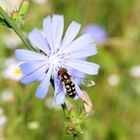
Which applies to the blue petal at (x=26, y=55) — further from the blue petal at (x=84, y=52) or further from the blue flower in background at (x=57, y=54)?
the blue petal at (x=84, y=52)

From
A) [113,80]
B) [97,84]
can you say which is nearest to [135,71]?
[113,80]

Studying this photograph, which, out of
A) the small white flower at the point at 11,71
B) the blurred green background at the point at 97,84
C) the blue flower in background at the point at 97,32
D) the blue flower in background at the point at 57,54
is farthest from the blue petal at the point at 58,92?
the blue flower in background at the point at 97,32

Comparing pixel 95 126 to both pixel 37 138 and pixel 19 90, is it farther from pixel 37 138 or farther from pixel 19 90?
pixel 19 90

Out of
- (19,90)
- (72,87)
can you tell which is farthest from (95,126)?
(72,87)

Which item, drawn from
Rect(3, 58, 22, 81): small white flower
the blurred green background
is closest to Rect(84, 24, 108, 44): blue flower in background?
the blurred green background

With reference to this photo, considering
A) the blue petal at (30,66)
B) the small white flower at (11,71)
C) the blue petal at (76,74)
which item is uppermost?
the small white flower at (11,71)

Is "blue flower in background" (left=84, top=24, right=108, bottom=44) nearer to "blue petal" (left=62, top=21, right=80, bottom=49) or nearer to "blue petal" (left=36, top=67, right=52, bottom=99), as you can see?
"blue petal" (left=62, top=21, right=80, bottom=49)
